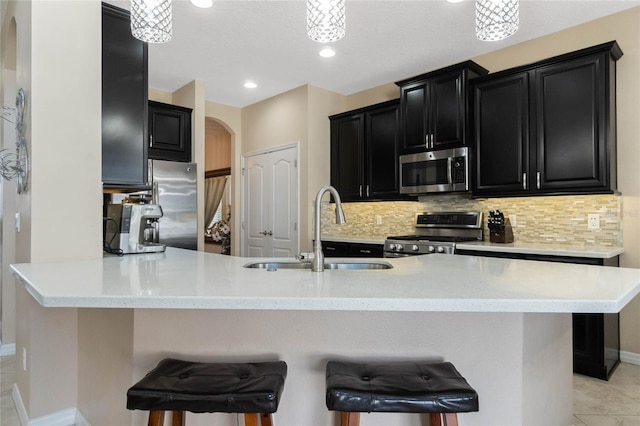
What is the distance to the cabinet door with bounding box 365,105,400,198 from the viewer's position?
445 cm

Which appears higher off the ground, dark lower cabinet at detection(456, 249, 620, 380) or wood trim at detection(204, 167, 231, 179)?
wood trim at detection(204, 167, 231, 179)

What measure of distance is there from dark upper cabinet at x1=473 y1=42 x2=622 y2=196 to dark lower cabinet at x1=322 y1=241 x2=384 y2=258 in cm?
119

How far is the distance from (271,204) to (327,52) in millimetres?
2286

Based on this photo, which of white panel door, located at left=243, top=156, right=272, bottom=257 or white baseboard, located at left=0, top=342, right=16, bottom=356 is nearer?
white baseboard, located at left=0, top=342, right=16, bottom=356

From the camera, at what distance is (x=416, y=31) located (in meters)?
3.46

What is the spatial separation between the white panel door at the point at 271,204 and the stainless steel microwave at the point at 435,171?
1.54 meters

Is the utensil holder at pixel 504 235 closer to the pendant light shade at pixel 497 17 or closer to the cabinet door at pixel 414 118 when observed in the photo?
the cabinet door at pixel 414 118

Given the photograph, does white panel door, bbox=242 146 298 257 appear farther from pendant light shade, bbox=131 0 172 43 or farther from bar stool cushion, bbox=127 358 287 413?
bar stool cushion, bbox=127 358 287 413

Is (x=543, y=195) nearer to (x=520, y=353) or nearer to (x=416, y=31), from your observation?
(x=416, y=31)

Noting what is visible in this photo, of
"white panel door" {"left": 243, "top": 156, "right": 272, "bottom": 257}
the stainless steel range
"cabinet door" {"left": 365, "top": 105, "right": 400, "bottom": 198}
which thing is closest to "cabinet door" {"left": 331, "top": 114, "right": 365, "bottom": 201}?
"cabinet door" {"left": 365, "top": 105, "right": 400, "bottom": 198}

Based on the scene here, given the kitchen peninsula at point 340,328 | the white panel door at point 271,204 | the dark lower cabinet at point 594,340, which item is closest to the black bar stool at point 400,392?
the kitchen peninsula at point 340,328

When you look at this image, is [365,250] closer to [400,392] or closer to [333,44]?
[333,44]

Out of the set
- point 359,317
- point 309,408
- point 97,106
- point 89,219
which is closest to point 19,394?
point 89,219

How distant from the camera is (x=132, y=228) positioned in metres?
2.50
